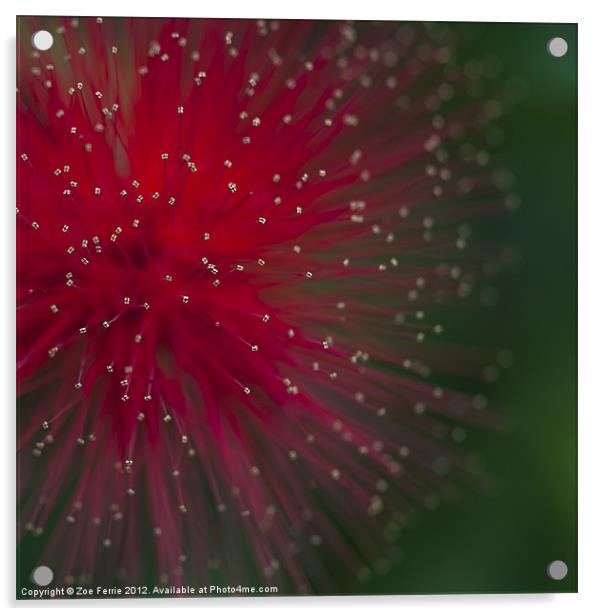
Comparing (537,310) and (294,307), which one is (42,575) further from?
(537,310)

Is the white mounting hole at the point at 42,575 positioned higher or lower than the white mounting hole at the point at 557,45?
lower

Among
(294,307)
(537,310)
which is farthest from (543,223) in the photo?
(294,307)

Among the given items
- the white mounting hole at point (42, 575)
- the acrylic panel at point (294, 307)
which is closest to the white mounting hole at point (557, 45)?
the acrylic panel at point (294, 307)

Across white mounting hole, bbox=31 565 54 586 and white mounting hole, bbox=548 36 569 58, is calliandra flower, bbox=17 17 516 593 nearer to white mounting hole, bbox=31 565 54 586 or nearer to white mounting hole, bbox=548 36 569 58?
white mounting hole, bbox=31 565 54 586

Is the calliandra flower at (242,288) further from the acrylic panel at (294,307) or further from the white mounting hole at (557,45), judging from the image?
the white mounting hole at (557,45)

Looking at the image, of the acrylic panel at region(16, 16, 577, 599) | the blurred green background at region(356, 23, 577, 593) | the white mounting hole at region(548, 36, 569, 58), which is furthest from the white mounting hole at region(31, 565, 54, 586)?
the white mounting hole at region(548, 36, 569, 58)

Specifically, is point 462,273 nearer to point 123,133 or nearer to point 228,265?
point 228,265

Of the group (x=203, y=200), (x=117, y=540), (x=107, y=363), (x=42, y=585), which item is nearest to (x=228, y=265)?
(x=203, y=200)
